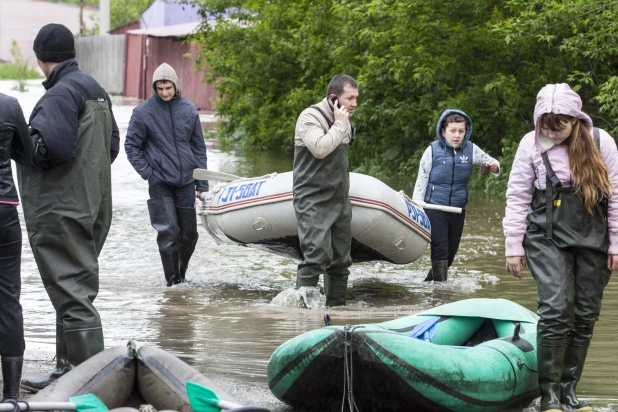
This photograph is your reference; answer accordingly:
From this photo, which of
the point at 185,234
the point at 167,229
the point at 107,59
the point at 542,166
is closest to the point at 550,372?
the point at 542,166

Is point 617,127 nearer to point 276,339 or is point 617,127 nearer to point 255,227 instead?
point 255,227

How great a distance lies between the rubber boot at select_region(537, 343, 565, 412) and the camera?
18.2 feet

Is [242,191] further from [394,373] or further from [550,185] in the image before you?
[394,373]

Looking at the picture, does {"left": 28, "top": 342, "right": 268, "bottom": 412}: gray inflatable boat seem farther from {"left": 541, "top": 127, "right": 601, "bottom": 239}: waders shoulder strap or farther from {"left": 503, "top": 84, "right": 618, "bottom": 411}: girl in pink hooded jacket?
{"left": 541, "top": 127, "right": 601, "bottom": 239}: waders shoulder strap

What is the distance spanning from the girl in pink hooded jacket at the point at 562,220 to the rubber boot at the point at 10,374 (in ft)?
7.91

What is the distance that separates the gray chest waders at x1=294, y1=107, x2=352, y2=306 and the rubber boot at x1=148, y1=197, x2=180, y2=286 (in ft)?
4.55

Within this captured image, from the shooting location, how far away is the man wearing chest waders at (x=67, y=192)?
5.59 m

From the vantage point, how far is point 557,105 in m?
5.48

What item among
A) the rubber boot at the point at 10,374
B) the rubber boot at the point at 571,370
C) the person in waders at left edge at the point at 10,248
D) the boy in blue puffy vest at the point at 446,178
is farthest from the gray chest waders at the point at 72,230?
the boy in blue puffy vest at the point at 446,178

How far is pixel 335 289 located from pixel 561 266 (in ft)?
10.3

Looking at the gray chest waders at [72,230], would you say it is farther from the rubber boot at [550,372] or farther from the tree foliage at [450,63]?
the tree foliage at [450,63]

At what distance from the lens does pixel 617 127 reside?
591 inches

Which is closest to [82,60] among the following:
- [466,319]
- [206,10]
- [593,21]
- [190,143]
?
[206,10]

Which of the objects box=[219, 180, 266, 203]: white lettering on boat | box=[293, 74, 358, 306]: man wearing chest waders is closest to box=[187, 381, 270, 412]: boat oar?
box=[293, 74, 358, 306]: man wearing chest waders
